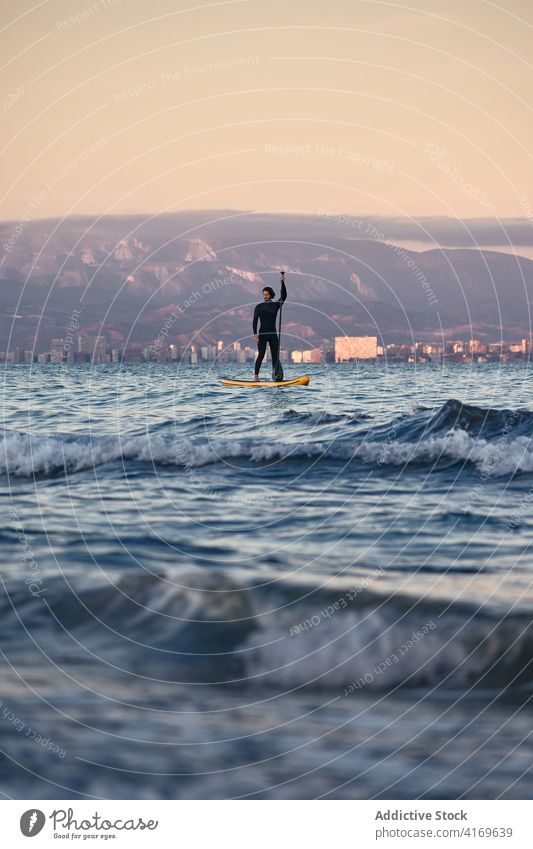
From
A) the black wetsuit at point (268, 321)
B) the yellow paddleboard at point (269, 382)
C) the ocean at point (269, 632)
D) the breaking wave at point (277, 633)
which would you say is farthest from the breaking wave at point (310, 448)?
the yellow paddleboard at point (269, 382)

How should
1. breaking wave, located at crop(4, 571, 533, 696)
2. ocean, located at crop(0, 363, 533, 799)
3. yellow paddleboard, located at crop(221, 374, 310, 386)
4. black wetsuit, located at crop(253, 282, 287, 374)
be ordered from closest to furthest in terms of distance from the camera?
ocean, located at crop(0, 363, 533, 799), breaking wave, located at crop(4, 571, 533, 696), black wetsuit, located at crop(253, 282, 287, 374), yellow paddleboard, located at crop(221, 374, 310, 386)

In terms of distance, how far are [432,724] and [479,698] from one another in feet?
2.38

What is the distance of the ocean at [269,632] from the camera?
7004 millimetres

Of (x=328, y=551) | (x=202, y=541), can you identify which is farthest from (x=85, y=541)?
(x=328, y=551)

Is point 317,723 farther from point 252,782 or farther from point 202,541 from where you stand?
point 202,541

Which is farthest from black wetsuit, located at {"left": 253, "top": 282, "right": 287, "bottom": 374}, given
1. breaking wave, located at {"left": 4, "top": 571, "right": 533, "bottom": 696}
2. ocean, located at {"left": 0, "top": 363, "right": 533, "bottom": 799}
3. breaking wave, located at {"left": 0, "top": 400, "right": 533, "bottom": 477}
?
breaking wave, located at {"left": 4, "top": 571, "right": 533, "bottom": 696}

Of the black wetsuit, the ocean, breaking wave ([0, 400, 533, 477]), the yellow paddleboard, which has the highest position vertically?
the black wetsuit

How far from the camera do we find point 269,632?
31.3ft

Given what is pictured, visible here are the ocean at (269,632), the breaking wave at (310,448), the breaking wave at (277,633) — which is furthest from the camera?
the breaking wave at (310,448)

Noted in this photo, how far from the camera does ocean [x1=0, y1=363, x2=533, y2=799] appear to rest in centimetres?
700

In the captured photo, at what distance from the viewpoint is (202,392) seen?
3809cm

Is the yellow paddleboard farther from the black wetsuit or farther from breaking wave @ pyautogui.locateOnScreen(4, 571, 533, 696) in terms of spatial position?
breaking wave @ pyautogui.locateOnScreen(4, 571, 533, 696)

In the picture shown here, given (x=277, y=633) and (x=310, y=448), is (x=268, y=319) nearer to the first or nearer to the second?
(x=310, y=448)

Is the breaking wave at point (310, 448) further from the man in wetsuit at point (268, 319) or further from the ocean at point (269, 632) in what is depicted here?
the man in wetsuit at point (268, 319)
